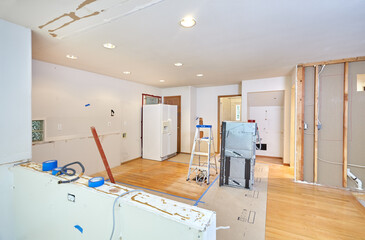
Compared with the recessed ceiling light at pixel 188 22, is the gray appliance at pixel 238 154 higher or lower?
lower

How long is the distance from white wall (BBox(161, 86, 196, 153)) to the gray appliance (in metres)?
2.65

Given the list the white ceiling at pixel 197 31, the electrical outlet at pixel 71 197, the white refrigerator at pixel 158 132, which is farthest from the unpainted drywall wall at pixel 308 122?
the electrical outlet at pixel 71 197

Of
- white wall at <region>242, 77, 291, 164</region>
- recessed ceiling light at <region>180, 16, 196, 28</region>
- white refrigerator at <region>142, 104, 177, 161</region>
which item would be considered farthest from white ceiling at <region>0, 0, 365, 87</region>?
white refrigerator at <region>142, 104, 177, 161</region>

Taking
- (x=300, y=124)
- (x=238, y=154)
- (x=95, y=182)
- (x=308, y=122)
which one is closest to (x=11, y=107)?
(x=95, y=182)

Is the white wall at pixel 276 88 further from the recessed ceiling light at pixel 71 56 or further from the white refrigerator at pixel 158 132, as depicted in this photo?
the recessed ceiling light at pixel 71 56

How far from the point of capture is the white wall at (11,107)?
65.4 inches

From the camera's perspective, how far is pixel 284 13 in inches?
61.6

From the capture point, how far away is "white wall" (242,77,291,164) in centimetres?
424

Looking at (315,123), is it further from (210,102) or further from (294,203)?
(210,102)

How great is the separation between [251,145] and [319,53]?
1.87m

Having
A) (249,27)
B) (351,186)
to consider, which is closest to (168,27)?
(249,27)

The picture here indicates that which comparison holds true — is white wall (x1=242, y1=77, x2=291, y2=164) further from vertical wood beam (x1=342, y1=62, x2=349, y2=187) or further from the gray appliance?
the gray appliance

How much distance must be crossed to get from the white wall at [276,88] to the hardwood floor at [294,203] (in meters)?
0.70

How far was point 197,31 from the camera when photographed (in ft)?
6.26
